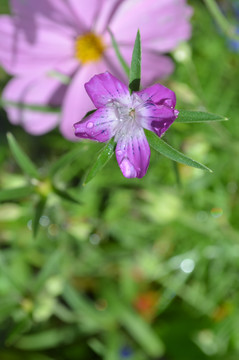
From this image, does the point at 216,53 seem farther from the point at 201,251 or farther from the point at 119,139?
the point at 119,139

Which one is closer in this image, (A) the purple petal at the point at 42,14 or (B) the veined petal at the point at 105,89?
(B) the veined petal at the point at 105,89

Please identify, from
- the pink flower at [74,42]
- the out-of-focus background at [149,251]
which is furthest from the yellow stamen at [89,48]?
the out-of-focus background at [149,251]

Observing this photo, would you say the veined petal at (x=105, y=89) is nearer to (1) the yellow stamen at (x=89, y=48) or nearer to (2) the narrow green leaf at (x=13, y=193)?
(2) the narrow green leaf at (x=13, y=193)

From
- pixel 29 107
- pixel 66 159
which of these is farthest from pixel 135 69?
pixel 29 107

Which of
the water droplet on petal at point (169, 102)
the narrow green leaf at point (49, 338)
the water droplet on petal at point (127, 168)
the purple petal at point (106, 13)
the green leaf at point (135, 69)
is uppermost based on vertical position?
the green leaf at point (135, 69)

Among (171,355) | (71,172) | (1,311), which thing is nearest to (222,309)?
(171,355)

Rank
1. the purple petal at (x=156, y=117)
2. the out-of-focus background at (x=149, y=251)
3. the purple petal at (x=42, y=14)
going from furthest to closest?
the out-of-focus background at (x=149, y=251)
the purple petal at (x=42, y=14)
the purple petal at (x=156, y=117)
